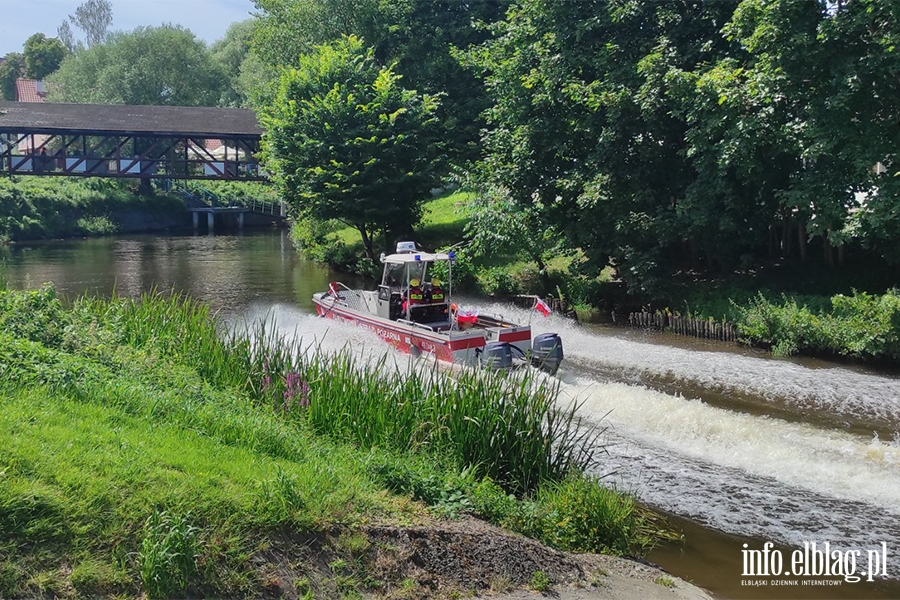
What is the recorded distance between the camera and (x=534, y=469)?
8828 millimetres

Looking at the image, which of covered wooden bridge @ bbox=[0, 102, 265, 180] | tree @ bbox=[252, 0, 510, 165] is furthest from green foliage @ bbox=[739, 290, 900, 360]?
covered wooden bridge @ bbox=[0, 102, 265, 180]

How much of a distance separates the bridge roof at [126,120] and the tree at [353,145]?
1597 centimetres

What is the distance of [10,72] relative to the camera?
95.9m

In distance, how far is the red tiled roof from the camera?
285 feet

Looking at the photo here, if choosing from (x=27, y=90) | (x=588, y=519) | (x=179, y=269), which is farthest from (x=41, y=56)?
(x=588, y=519)

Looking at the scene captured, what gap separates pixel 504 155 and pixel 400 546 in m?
20.3

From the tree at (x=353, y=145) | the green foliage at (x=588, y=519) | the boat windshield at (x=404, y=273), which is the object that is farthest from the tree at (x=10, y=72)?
the green foliage at (x=588, y=519)

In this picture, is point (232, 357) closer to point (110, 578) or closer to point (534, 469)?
point (534, 469)

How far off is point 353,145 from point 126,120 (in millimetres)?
24832

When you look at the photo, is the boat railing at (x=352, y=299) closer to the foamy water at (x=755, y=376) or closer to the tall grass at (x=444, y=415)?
the foamy water at (x=755, y=376)

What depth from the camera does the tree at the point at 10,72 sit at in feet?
312

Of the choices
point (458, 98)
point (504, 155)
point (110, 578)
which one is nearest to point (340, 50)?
point (458, 98)

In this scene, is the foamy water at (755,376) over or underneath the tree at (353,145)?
underneath

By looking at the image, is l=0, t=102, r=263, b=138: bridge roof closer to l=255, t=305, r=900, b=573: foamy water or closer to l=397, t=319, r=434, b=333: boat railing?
l=397, t=319, r=434, b=333: boat railing
